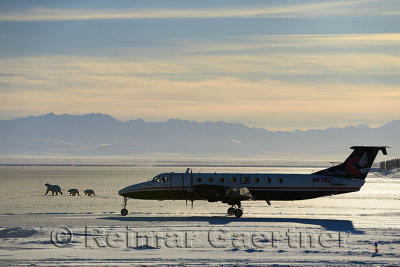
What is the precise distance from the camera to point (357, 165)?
4194 cm

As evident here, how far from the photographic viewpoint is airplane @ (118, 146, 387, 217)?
4044cm

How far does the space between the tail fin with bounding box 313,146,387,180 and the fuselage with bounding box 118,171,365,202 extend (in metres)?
0.60

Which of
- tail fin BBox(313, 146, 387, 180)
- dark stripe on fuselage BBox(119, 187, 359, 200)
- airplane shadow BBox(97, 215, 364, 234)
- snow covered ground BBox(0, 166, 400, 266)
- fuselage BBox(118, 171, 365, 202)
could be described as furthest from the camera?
tail fin BBox(313, 146, 387, 180)

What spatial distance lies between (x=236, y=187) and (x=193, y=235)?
10.1 metres

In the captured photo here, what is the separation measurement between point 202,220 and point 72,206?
457 inches

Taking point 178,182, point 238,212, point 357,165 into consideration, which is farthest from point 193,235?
point 357,165

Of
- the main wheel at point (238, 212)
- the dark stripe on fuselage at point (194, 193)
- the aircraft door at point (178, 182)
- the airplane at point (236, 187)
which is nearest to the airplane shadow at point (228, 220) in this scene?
the main wheel at point (238, 212)

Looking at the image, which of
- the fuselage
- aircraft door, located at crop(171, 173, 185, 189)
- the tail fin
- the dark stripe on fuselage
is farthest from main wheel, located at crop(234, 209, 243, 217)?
the tail fin

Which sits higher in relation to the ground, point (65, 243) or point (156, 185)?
point (156, 185)

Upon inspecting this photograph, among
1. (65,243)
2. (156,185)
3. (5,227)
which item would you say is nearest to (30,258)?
(65,243)

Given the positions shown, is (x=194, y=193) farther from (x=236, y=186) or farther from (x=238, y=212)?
(x=238, y=212)

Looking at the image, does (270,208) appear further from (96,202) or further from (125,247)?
(125,247)

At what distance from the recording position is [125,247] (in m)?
27.3

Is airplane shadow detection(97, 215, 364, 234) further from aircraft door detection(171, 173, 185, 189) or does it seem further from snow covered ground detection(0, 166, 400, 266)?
aircraft door detection(171, 173, 185, 189)
